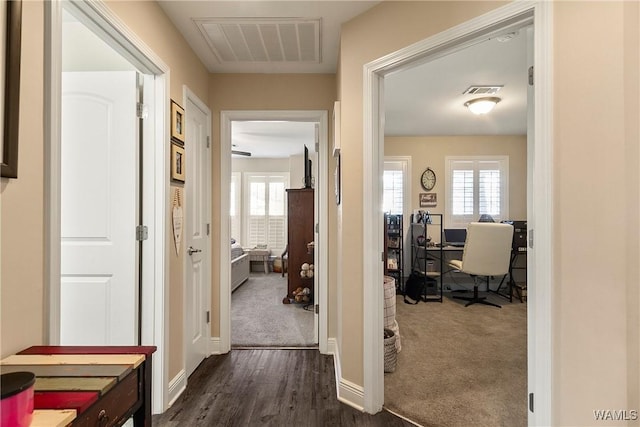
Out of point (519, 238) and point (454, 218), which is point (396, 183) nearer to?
point (454, 218)

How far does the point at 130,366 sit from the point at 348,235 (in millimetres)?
1372

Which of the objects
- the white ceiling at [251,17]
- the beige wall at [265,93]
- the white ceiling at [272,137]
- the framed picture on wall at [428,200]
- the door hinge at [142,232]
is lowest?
the door hinge at [142,232]

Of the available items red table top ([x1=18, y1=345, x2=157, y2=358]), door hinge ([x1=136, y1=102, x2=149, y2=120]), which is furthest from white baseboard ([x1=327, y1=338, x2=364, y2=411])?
door hinge ([x1=136, y1=102, x2=149, y2=120])

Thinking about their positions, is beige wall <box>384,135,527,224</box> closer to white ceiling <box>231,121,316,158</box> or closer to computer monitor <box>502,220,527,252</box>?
computer monitor <box>502,220,527,252</box>

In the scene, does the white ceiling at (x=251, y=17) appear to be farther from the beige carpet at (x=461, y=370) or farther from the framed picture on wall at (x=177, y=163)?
the beige carpet at (x=461, y=370)

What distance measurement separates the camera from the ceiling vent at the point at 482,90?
3235 mm

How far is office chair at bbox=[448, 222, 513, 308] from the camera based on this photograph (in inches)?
153

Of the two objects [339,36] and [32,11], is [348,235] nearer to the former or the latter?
[339,36]

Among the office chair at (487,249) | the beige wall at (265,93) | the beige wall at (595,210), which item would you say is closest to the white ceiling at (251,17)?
the beige wall at (265,93)

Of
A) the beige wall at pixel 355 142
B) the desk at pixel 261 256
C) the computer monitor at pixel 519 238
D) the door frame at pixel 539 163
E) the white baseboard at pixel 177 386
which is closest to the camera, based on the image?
the door frame at pixel 539 163

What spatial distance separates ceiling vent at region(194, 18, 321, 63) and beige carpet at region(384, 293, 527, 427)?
2.51 metres

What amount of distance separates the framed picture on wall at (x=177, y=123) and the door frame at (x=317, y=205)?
0.63 metres

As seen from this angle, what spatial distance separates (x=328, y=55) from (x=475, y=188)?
3.82m

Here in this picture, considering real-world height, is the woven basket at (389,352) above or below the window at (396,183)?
below
